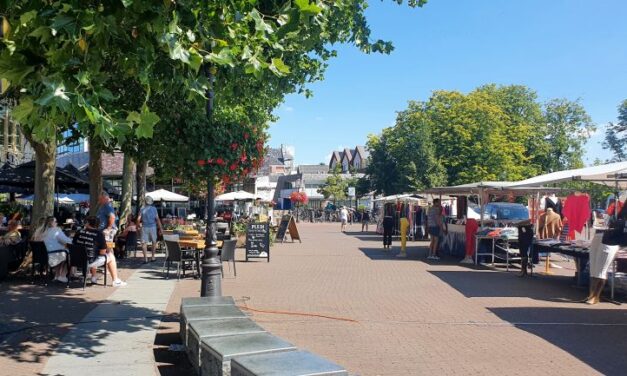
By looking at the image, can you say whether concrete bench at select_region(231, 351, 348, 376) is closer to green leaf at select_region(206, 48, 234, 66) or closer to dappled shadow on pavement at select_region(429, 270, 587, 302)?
green leaf at select_region(206, 48, 234, 66)

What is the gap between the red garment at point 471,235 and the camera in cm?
1712

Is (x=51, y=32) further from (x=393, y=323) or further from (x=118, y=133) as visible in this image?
(x=393, y=323)

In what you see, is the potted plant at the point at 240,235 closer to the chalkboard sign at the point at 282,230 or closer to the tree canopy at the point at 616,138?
the chalkboard sign at the point at 282,230

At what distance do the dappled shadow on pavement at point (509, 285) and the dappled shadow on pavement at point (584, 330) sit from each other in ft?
4.36

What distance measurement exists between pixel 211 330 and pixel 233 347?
2.58ft

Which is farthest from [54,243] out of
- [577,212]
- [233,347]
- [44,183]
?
[577,212]

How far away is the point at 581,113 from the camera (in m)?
63.8

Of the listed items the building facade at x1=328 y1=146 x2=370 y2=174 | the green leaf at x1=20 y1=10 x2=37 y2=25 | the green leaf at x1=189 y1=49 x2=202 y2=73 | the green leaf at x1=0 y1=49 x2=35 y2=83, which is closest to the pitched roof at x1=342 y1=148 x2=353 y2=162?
the building facade at x1=328 y1=146 x2=370 y2=174

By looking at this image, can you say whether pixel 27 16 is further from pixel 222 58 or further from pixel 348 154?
pixel 348 154

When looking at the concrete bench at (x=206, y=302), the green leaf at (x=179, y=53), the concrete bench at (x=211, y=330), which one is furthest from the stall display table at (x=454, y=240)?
the green leaf at (x=179, y=53)

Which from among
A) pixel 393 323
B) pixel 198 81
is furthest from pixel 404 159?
pixel 198 81

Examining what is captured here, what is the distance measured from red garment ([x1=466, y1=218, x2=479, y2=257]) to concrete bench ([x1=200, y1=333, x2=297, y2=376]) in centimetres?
1276

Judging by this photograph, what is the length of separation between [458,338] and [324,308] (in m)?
2.64

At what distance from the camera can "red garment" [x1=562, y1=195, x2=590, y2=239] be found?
47.1 feet
